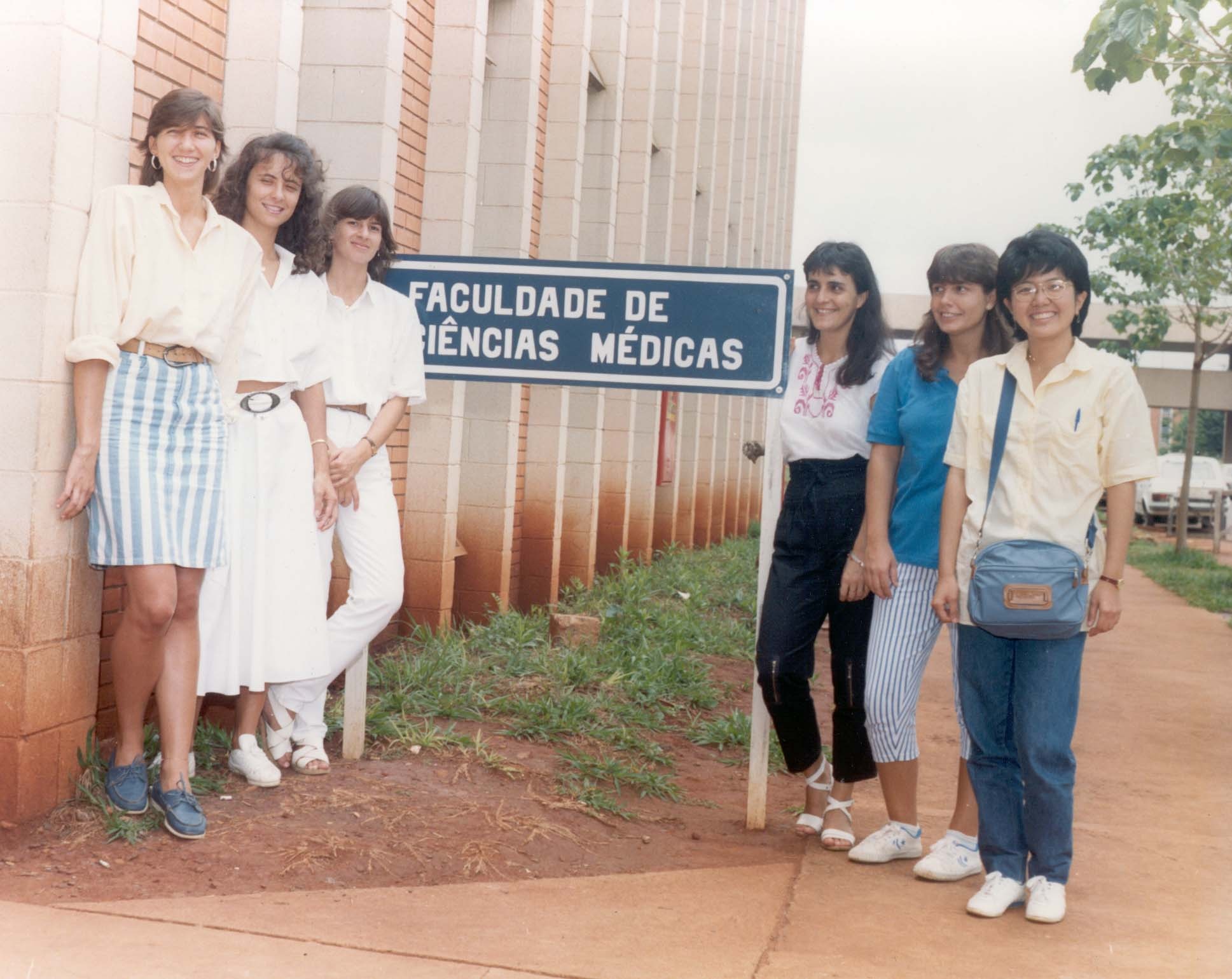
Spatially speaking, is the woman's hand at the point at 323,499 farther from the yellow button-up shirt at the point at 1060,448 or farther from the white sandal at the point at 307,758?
the yellow button-up shirt at the point at 1060,448

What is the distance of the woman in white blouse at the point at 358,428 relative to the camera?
4.93m

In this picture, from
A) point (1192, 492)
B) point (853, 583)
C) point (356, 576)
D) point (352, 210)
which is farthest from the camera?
point (1192, 492)

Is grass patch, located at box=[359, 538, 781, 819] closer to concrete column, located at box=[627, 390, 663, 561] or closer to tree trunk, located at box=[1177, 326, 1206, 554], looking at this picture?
concrete column, located at box=[627, 390, 663, 561]

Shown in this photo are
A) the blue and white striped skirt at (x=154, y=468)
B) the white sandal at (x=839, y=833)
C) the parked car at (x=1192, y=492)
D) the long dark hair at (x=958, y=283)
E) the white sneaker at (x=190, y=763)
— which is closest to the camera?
the blue and white striped skirt at (x=154, y=468)

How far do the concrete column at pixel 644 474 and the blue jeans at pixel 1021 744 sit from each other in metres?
9.26

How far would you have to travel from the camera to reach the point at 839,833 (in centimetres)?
459

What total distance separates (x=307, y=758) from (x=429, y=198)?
13.0 feet

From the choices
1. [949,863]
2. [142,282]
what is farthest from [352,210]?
[949,863]

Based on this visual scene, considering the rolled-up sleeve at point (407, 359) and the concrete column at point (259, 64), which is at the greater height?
the concrete column at point (259, 64)

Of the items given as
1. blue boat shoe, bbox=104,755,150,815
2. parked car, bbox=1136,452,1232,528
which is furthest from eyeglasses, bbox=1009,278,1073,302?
parked car, bbox=1136,452,1232,528

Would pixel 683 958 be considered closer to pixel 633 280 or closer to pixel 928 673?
pixel 633 280

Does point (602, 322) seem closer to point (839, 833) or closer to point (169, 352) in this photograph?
point (169, 352)

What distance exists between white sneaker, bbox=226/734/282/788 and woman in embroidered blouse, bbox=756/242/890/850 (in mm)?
1746

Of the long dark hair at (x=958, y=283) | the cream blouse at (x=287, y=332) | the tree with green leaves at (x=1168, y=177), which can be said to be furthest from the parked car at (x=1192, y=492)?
the cream blouse at (x=287, y=332)
